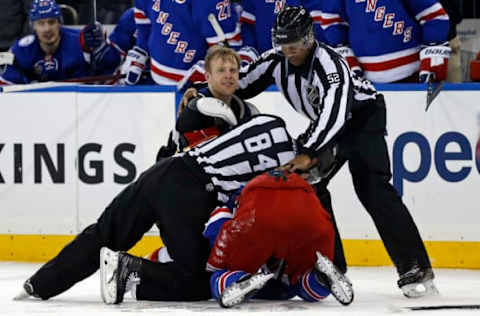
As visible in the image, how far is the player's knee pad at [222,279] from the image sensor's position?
4.78m

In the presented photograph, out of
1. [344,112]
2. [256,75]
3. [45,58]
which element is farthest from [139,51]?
[344,112]

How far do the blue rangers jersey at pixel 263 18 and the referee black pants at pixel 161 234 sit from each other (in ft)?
6.55

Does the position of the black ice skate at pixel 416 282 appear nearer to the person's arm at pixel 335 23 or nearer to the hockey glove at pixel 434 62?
the hockey glove at pixel 434 62

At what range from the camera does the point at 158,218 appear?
5031 mm

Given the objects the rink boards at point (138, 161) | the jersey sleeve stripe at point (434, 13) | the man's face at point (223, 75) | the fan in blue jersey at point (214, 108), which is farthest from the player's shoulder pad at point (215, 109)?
the jersey sleeve stripe at point (434, 13)

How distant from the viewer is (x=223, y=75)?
5227mm

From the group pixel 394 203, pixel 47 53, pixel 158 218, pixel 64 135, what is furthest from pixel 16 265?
pixel 394 203

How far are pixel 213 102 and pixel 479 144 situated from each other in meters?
1.87

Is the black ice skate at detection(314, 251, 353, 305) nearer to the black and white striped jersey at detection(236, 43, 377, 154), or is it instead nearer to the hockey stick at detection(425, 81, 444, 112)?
the black and white striped jersey at detection(236, 43, 377, 154)

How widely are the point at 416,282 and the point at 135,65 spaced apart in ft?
8.41

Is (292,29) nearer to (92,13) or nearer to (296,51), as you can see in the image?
(296,51)

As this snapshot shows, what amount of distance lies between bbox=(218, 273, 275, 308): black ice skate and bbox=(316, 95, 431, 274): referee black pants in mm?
768

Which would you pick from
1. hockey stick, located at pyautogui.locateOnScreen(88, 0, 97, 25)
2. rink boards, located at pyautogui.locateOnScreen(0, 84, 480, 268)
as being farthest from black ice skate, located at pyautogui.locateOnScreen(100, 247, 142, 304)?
hockey stick, located at pyautogui.locateOnScreen(88, 0, 97, 25)

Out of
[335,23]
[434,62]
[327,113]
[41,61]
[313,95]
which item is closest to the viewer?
[327,113]
